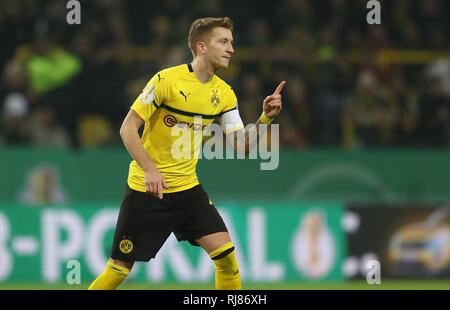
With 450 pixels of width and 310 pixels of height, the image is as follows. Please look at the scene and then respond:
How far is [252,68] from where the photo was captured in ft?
49.9

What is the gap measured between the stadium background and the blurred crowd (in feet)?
0.06

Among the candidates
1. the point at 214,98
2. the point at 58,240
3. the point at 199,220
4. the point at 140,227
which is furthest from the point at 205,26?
the point at 58,240

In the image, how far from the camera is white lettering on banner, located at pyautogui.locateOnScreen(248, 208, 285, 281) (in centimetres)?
1302

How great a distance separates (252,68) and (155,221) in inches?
292

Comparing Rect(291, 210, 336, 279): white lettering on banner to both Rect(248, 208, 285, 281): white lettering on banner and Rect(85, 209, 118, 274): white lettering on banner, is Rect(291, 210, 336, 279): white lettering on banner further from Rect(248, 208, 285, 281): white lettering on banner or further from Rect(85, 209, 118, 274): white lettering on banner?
Rect(85, 209, 118, 274): white lettering on banner

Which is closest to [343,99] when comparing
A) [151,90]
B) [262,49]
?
[262,49]

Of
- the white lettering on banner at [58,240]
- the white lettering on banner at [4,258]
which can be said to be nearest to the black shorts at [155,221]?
the white lettering on banner at [58,240]

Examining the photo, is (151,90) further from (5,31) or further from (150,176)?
(5,31)

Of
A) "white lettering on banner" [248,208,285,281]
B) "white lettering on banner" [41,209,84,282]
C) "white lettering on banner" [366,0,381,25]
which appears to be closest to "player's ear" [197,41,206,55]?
"white lettering on banner" [41,209,84,282]

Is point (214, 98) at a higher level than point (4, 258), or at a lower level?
higher

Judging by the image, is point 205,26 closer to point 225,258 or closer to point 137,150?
point 137,150
